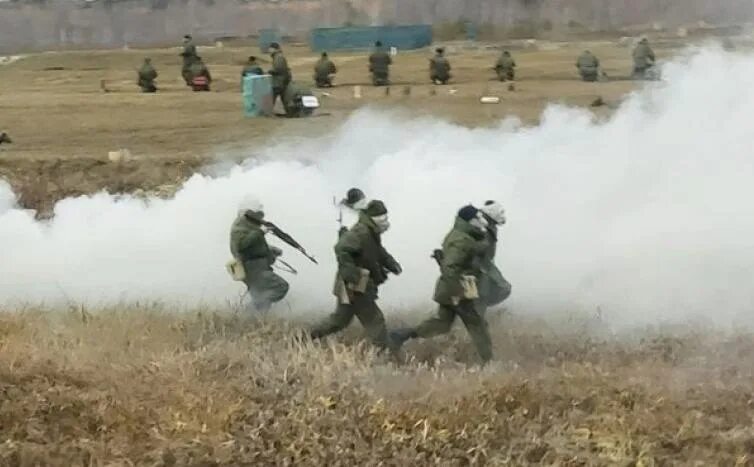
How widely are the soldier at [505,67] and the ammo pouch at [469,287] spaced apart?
65.6 ft

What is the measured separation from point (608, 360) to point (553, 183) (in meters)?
4.79

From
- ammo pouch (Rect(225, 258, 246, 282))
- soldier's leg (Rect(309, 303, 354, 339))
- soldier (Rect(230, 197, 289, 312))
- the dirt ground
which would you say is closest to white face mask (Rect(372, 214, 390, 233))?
soldier's leg (Rect(309, 303, 354, 339))

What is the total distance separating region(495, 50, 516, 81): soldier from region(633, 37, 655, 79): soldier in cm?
416

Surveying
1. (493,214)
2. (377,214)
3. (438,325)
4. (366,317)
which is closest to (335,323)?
(366,317)

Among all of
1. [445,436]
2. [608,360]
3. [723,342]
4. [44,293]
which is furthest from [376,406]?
[44,293]

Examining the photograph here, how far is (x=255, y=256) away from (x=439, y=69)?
1855 centimetres

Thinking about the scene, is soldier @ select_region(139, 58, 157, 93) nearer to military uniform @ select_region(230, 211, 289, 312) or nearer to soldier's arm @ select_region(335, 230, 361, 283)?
military uniform @ select_region(230, 211, 289, 312)

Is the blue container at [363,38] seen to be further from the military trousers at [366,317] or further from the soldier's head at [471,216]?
the military trousers at [366,317]

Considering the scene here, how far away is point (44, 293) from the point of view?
1437 centimetres

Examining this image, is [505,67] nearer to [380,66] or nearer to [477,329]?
[380,66]

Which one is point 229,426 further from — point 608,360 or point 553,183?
point 553,183

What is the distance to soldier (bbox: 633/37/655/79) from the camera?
2410 centimetres

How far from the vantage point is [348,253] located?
11.5 m

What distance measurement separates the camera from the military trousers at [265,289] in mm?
12734
